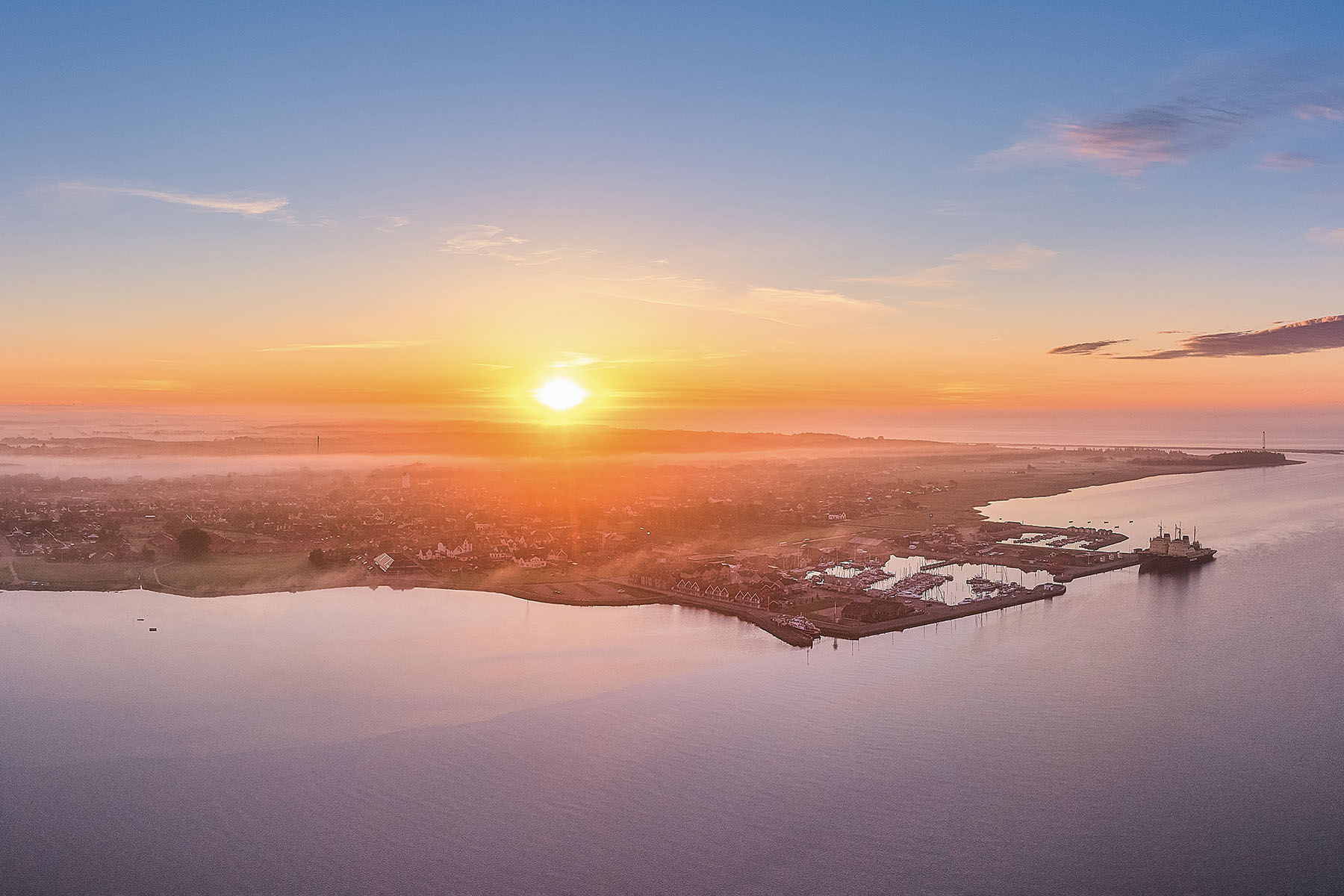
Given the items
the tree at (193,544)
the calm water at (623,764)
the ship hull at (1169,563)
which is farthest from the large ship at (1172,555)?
the tree at (193,544)

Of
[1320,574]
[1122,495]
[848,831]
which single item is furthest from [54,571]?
[1122,495]

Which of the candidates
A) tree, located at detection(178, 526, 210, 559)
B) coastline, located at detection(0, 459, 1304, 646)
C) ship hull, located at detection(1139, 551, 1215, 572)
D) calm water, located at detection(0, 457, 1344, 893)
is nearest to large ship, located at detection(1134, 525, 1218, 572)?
ship hull, located at detection(1139, 551, 1215, 572)

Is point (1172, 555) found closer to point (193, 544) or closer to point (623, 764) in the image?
point (623, 764)

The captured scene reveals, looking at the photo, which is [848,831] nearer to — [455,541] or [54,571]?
[455,541]

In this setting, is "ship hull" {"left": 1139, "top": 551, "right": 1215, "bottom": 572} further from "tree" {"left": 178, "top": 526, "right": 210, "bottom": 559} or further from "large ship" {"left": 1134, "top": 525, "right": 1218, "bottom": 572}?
"tree" {"left": 178, "top": 526, "right": 210, "bottom": 559}

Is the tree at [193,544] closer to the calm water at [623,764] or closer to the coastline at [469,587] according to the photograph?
the coastline at [469,587]

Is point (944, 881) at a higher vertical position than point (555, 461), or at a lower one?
lower

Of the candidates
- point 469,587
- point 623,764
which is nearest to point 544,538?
point 469,587

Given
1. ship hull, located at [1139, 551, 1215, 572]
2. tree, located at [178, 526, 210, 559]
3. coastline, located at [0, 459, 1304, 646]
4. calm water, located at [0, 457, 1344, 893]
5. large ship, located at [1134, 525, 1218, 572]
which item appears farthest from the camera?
large ship, located at [1134, 525, 1218, 572]

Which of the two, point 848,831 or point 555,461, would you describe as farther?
point 555,461
